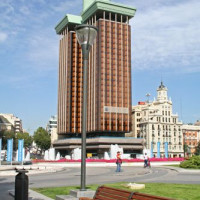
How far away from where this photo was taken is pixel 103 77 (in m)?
106

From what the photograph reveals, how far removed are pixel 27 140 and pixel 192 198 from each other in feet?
478

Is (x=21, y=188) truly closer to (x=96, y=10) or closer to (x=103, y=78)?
(x=103, y=78)

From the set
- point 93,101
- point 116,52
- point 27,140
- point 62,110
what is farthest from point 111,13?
point 27,140

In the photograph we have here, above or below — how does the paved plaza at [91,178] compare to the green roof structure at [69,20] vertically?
below

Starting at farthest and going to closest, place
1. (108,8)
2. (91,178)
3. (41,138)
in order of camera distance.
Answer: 1. (41,138)
2. (108,8)
3. (91,178)

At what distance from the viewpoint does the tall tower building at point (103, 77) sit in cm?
10506

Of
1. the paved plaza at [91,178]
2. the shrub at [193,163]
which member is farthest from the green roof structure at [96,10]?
the paved plaza at [91,178]

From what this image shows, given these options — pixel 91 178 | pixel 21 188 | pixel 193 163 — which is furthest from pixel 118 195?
pixel 193 163

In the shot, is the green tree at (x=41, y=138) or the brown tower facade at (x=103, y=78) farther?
the green tree at (x=41, y=138)

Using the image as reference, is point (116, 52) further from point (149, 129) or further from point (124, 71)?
point (149, 129)

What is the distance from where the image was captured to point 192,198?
479 inches

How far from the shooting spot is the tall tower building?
345 feet

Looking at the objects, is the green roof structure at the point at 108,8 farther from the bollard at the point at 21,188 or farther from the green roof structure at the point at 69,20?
the bollard at the point at 21,188

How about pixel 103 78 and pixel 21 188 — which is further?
pixel 103 78
